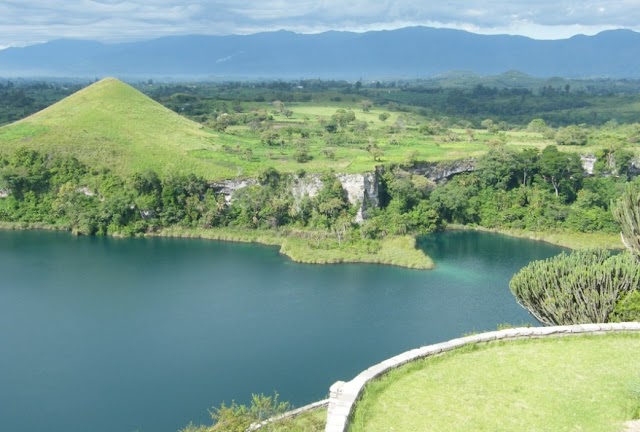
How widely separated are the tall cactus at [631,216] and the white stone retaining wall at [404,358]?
16.7 feet

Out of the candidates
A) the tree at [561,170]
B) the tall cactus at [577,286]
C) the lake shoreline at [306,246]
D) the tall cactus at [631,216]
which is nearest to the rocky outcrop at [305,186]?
the lake shoreline at [306,246]

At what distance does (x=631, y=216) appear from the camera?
18.7 meters

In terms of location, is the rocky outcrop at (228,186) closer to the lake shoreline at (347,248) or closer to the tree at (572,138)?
the lake shoreline at (347,248)

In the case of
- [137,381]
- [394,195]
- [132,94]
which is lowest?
[137,381]

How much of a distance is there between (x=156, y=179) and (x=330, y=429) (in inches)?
1692

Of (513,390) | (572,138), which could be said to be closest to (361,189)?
(572,138)

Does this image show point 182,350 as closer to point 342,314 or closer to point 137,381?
point 137,381

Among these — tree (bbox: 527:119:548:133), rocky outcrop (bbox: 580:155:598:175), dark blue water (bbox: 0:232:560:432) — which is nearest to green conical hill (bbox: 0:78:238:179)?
dark blue water (bbox: 0:232:560:432)

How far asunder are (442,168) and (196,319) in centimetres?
3139

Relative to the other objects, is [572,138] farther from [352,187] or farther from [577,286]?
[577,286]

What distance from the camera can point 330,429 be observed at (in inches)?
404

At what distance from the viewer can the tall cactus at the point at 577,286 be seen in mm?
19125

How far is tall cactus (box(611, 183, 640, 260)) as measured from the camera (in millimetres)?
18656

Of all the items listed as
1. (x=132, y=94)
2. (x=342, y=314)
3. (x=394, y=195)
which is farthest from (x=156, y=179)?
(x=132, y=94)
